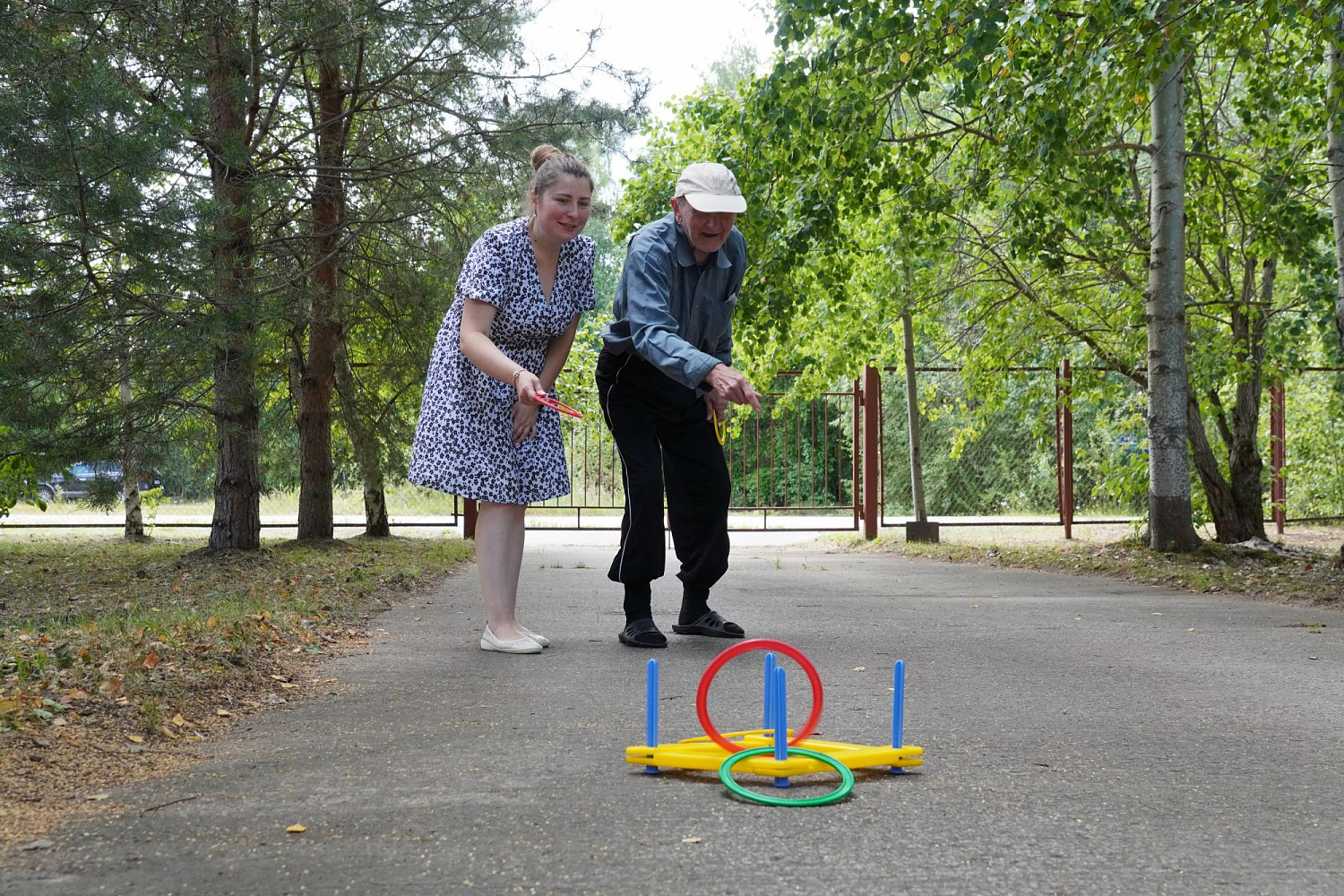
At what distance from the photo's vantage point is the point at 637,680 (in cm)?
408

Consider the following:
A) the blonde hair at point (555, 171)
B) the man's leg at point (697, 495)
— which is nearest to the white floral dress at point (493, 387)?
the blonde hair at point (555, 171)

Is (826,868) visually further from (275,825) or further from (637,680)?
(637,680)

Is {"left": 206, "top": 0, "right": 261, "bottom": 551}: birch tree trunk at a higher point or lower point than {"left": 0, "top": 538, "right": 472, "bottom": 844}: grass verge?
higher

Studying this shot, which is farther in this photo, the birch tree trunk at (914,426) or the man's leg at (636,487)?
the birch tree trunk at (914,426)

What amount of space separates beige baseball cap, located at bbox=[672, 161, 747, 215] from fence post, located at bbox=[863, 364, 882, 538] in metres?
12.0

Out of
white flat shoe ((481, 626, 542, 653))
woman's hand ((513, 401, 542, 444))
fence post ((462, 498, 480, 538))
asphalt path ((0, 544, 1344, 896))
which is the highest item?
woman's hand ((513, 401, 542, 444))

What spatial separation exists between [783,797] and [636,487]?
2.36 meters

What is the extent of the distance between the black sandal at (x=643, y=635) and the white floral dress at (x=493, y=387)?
640mm

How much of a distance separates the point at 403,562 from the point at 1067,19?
6.73m

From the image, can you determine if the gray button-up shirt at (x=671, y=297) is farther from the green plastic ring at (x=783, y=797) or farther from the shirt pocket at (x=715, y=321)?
the green plastic ring at (x=783, y=797)

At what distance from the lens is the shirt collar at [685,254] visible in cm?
475

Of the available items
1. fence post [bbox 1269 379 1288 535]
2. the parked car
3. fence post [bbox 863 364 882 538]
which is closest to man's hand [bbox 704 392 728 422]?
the parked car

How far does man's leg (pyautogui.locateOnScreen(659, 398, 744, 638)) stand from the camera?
5.04m

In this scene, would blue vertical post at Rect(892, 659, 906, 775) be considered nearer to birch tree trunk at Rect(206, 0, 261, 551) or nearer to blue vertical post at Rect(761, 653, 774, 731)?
blue vertical post at Rect(761, 653, 774, 731)
